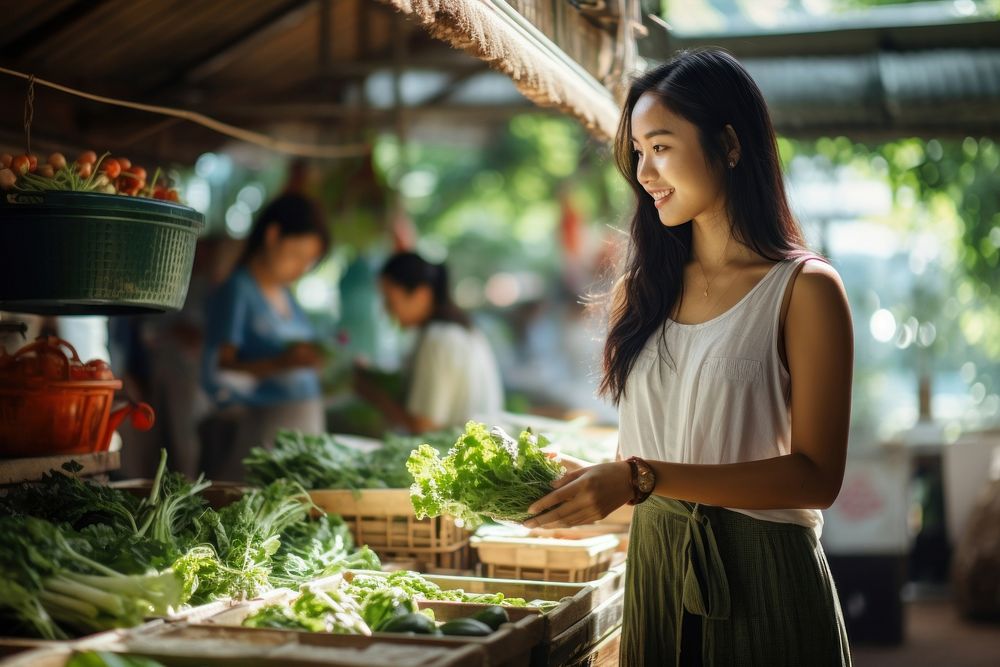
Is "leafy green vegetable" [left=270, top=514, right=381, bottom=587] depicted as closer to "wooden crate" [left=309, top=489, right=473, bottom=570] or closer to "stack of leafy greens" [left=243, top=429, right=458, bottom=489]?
"wooden crate" [left=309, top=489, right=473, bottom=570]

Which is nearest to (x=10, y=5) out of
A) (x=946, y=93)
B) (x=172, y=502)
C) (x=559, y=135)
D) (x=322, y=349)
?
(x=322, y=349)

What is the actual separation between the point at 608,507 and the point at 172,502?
1.44m

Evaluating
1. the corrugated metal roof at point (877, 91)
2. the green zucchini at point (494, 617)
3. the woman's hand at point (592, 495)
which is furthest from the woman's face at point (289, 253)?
the woman's hand at point (592, 495)

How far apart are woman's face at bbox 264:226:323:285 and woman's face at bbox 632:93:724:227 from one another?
437 cm

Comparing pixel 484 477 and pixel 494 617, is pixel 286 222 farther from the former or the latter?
pixel 494 617

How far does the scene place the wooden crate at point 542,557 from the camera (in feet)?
12.2

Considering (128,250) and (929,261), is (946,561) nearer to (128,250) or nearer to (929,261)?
(929,261)

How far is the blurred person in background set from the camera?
6.86 m

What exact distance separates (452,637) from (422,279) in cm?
463

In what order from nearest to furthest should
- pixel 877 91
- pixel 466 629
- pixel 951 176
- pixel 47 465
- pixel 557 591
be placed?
1. pixel 466 629
2. pixel 557 591
3. pixel 47 465
4. pixel 877 91
5. pixel 951 176

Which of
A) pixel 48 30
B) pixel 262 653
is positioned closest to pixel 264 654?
pixel 262 653

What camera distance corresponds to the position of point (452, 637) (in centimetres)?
241

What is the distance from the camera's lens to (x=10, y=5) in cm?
521

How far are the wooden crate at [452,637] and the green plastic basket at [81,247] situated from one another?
1002 millimetres
